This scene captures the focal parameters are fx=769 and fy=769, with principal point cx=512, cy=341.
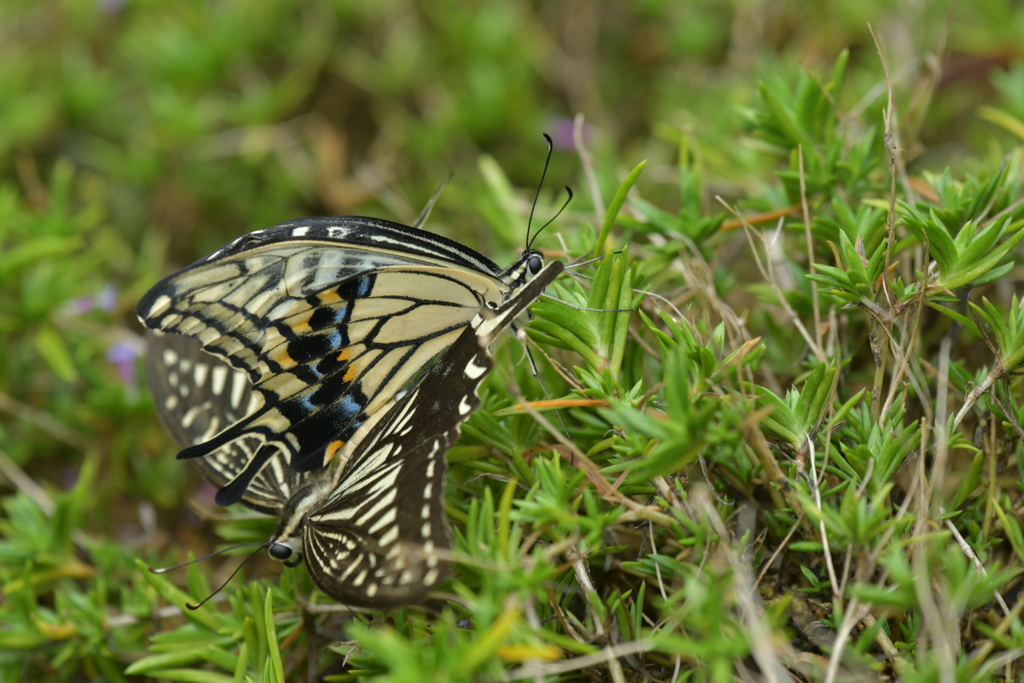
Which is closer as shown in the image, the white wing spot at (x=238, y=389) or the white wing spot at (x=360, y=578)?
the white wing spot at (x=360, y=578)

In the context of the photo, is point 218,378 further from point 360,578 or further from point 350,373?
point 360,578

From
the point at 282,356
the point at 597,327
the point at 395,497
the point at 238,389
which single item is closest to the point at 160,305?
the point at 282,356

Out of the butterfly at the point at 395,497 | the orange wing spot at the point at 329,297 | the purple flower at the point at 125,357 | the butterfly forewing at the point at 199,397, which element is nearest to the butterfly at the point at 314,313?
the orange wing spot at the point at 329,297

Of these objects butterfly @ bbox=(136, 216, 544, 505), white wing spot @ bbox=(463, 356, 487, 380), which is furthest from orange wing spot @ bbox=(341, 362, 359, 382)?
white wing spot @ bbox=(463, 356, 487, 380)

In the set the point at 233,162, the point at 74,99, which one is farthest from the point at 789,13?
the point at 74,99

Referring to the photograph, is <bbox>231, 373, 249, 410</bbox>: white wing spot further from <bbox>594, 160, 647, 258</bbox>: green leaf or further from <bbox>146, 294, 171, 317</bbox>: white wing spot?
<bbox>594, 160, 647, 258</bbox>: green leaf

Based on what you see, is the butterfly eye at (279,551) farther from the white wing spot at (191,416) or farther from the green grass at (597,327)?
the white wing spot at (191,416)
